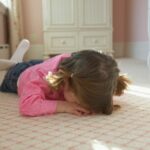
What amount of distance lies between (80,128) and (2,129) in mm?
200

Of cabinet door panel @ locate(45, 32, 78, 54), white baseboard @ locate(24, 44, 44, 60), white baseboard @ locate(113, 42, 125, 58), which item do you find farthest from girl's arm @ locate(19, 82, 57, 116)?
white baseboard @ locate(113, 42, 125, 58)

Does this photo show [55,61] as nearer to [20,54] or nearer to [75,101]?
[75,101]

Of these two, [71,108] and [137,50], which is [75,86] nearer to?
[71,108]

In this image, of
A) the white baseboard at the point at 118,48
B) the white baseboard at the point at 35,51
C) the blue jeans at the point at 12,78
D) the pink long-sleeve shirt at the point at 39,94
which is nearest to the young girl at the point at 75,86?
the pink long-sleeve shirt at the point at 39,94

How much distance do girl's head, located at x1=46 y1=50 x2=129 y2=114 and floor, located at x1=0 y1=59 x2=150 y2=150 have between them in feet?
0.18

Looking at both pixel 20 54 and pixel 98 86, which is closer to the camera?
pixel 98 86

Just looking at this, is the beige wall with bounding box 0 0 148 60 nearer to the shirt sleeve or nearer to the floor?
the floor

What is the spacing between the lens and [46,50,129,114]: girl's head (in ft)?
2.83

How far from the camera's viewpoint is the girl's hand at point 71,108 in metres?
0.94

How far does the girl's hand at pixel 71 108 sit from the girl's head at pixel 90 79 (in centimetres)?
2

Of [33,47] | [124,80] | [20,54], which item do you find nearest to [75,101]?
[124,80]

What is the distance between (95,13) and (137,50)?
0.63m

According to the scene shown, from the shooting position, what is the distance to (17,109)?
1.04m

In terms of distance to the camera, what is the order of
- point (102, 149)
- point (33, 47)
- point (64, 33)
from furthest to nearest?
point (33, 47), point (64, 33), point (102, 149)
